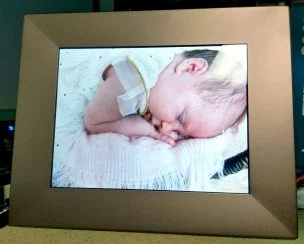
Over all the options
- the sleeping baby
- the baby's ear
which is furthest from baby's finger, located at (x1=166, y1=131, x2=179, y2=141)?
the baby's ear

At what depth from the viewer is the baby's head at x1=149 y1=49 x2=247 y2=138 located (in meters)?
0.54

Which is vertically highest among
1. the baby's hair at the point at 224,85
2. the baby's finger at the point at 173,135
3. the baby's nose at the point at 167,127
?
the baby's hair at the point at 224,85

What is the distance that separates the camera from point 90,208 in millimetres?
535

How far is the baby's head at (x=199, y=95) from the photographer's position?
0.54m

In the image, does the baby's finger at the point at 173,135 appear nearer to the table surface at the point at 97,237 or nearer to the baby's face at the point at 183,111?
the baby's face at the point at 183,111

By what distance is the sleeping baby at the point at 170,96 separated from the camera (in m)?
0.54

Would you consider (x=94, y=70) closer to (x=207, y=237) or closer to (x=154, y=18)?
(x=154, y=18)

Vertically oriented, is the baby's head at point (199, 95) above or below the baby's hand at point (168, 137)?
above

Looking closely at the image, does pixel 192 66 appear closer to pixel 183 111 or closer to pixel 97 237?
pixel 183 111

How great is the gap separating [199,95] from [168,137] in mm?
83

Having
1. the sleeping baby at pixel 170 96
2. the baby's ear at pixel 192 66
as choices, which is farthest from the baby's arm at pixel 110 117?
the baby's ear at pixel 192 66

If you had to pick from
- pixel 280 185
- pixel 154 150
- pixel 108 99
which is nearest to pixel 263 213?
pixel 280 185

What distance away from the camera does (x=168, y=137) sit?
0.54 meters

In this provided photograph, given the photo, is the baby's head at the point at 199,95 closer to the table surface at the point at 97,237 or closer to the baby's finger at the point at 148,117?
the baby's finger at the point at 148,117
